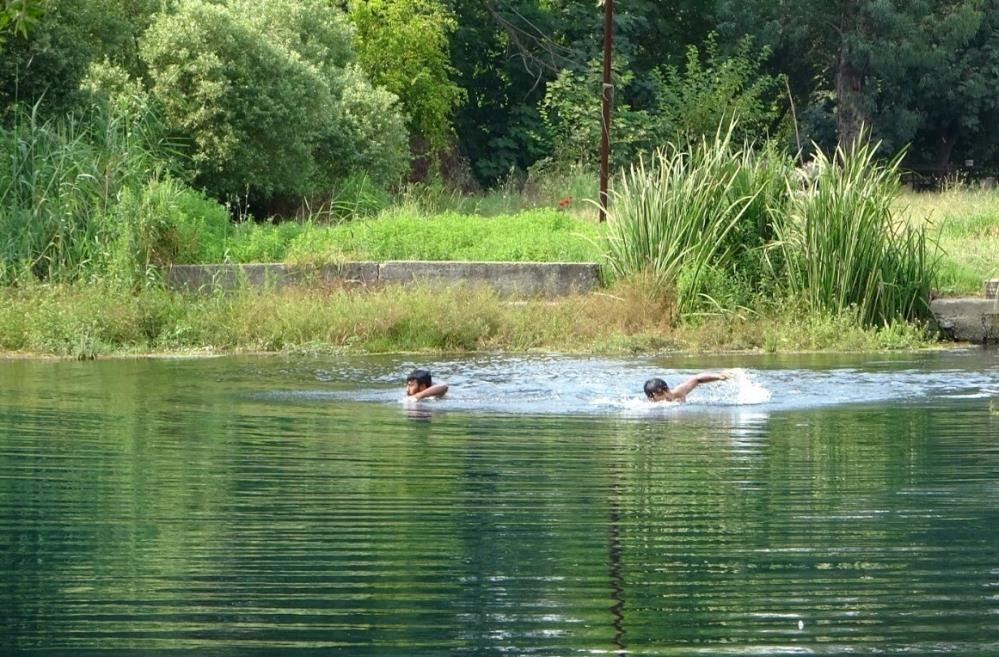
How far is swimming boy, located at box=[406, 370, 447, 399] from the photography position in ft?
49.8

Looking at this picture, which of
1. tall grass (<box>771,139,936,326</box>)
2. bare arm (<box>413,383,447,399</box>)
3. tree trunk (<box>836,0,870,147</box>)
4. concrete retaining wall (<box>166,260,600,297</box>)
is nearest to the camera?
bare arm (<box>413,383,447,399</box>)

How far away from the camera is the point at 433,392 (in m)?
15.2

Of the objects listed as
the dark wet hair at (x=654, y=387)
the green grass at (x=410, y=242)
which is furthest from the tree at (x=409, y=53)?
the dark wet hair at (x=654, y=387)

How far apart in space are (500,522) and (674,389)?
6888mm

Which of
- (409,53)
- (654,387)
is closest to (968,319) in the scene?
(654,387)

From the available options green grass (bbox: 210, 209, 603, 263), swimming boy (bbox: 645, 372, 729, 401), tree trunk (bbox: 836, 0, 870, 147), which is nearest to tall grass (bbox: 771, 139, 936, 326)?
green grass (bbox: 210, 209, 603, 263)

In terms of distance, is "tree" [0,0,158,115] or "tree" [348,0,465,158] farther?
"tree" [348,0,465,158]

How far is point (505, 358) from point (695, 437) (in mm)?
6585

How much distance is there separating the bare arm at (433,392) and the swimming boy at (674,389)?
1.73m

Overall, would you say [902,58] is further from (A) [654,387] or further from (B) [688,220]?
(A) [654,387]

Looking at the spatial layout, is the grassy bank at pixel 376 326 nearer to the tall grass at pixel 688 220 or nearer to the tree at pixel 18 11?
the tall grass at pixel 688 220

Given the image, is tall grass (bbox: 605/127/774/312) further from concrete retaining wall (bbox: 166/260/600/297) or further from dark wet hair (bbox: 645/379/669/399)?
dark wet hair (bbox: 645/379/669/399)

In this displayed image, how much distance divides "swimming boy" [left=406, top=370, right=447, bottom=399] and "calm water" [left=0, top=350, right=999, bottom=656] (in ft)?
0.55

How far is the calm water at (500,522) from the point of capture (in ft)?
21.9
